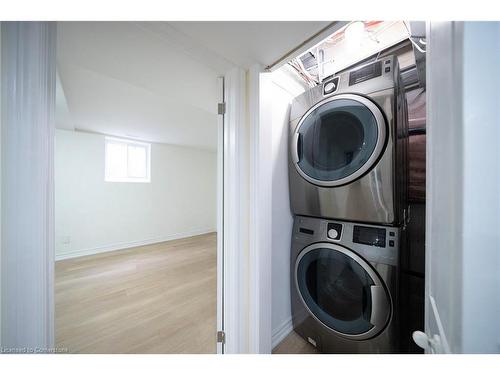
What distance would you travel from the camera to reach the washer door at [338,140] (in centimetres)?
87

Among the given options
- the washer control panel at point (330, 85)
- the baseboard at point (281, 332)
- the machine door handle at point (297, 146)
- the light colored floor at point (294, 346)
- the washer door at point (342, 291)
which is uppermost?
the washer control panel at point (330, 85)

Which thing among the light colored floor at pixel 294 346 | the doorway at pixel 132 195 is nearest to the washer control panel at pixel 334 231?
the doorway at pixel 132 195

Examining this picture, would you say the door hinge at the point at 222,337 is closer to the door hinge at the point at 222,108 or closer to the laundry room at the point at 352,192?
the laundry room at the point at 352,192

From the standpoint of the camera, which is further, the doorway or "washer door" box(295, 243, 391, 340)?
the doorway

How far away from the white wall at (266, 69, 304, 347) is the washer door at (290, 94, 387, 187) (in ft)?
0.40

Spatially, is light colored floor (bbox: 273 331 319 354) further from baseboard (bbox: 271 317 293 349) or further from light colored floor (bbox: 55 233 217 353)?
light colored floor (bbox: 55 233 217 353)

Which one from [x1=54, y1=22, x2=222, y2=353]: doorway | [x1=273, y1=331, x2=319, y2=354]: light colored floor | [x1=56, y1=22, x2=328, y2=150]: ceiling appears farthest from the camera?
[x1=273, y1=331, x2=319, y2=354]: light colored floor

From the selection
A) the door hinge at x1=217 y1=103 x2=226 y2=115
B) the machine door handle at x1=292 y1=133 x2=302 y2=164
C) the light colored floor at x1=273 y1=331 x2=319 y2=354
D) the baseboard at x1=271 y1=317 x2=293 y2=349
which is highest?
the door hinge at x1=217 y1=103 x2=226 y2=115

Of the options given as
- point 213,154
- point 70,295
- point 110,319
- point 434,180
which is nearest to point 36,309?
point 434,180

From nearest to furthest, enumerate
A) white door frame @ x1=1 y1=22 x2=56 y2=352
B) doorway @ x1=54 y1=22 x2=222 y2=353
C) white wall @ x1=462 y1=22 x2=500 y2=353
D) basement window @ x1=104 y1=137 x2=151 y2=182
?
white wall @ x1=462 y1=22 x2=500 y2=353 → white door frame @ x1=1 y1=22 x2=56 y2=352 → doorway @ x1=54 y1=22 x2=222 y2=353 → basement window @ x1=104 y1=137 x2=151 y2=182

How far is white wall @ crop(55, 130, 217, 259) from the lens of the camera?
9.02 ft

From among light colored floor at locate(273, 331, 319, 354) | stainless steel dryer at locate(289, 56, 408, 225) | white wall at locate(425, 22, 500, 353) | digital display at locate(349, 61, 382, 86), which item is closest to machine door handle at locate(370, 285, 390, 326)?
stainless steel dryer at locate(289, 56, 408, 225)

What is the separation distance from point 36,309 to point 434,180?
1.13 metres
